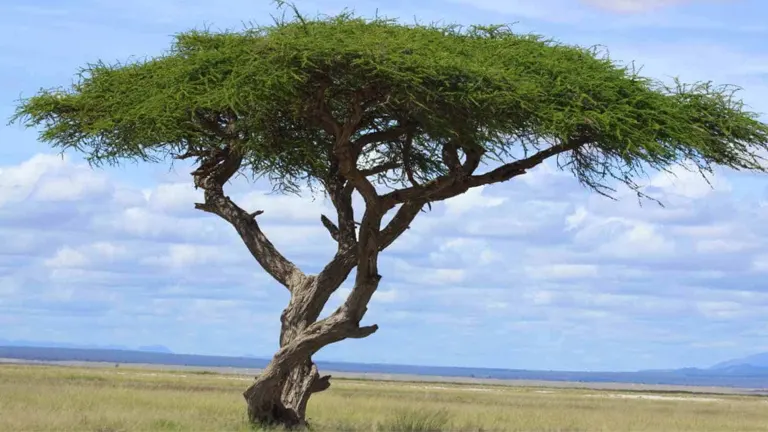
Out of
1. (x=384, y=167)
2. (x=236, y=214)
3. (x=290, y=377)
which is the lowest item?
(x=290, y=377)

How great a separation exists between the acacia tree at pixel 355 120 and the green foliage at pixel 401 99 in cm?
4

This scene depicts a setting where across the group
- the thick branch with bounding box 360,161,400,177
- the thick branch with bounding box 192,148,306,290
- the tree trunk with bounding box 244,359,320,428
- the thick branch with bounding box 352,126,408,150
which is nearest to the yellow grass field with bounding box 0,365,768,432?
the tree trunk with bounding box 244,359,320,428

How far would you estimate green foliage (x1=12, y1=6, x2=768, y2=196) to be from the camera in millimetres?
19422

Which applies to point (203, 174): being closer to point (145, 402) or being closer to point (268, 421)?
point (268, 421)

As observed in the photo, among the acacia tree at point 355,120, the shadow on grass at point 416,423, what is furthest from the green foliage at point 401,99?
the shadow on grass at point 416,423

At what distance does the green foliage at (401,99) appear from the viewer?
1942 centimetres

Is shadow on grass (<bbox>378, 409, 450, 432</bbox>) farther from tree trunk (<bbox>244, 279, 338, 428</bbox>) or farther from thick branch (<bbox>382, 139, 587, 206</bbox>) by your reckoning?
thick branch (<bbox>382, 139, 587, 206</bbox>)

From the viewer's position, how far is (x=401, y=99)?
19844 millimetres

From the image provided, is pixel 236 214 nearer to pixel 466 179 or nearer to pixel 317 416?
pixel 466 179

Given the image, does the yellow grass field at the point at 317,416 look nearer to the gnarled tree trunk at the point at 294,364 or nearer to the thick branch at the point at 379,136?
the gnarled tree trunk at the point at 294,364

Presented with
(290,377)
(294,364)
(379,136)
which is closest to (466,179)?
(379,136)

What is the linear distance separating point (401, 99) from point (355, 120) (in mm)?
1196

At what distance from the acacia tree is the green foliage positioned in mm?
39

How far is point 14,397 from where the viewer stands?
29.5 m
